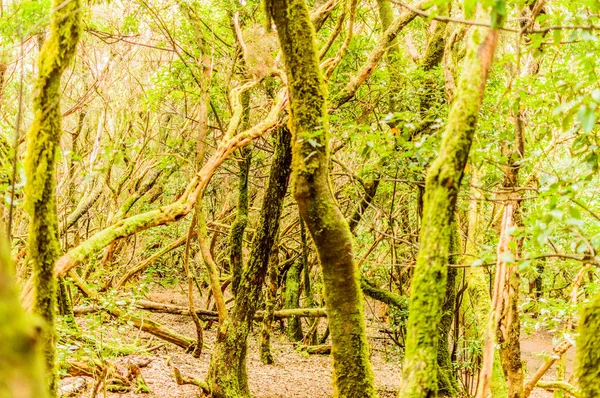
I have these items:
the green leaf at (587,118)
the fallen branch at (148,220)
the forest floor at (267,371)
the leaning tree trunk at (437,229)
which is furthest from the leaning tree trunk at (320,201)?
the forest floor at (267,371)

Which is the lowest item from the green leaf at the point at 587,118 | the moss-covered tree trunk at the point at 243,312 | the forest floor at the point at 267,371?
the forest floor at the point at 267,371

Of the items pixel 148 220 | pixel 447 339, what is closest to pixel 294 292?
pixel 447 339

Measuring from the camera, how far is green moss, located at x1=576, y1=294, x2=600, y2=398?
240 centimetres

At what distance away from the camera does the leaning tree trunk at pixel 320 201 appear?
327 cm

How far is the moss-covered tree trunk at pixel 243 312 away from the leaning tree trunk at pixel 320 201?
8.78 feet

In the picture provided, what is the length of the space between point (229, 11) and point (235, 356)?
5121mm

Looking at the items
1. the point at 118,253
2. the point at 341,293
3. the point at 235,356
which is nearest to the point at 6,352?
the point at 341,293

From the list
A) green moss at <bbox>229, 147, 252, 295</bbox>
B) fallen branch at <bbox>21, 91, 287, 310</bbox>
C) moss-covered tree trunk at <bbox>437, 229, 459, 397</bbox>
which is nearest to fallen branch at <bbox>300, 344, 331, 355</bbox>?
moss-covered tree trunk at <bbox>437, 229, 459, 397</bbox>

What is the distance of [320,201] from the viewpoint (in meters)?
3.29

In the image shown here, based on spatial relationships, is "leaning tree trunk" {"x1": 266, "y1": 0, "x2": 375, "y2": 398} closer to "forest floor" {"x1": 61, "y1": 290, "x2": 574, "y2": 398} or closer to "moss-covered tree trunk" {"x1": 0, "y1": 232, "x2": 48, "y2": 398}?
"moss-covered tree trunk" {"x1": 0, "y1": 232, "x2": 48, "y2": 398}

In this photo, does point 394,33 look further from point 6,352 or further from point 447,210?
point 6,352

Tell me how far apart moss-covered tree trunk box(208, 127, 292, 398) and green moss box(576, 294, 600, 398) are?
13.2 feet

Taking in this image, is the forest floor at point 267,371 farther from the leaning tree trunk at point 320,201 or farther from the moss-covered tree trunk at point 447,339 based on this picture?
the leaning tree trunk at point 320,201

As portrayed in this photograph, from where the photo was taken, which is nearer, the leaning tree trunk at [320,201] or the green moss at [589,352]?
the green moss at [589,352]
